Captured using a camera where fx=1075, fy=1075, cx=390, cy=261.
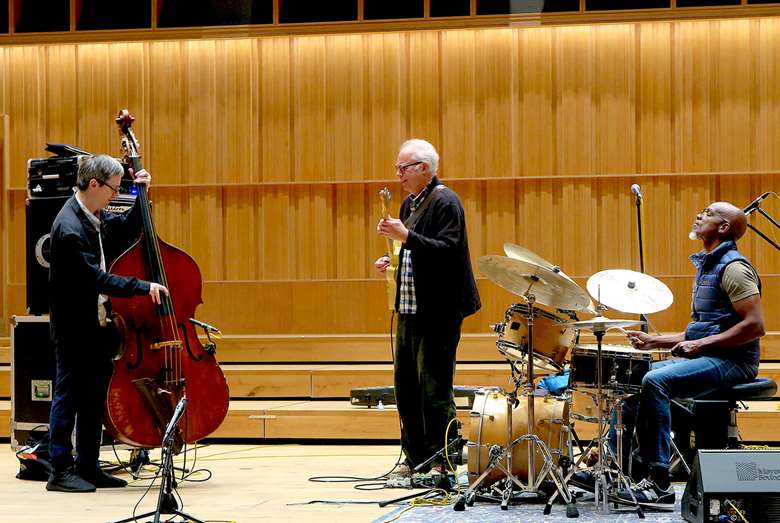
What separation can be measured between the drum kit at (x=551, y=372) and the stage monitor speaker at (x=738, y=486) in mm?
468

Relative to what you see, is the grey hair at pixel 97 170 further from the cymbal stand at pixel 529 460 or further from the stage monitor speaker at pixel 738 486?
the stage monitor speaker at pixel 738 486

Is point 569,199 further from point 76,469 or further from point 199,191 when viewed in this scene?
point 76,469

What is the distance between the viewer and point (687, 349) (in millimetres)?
4297

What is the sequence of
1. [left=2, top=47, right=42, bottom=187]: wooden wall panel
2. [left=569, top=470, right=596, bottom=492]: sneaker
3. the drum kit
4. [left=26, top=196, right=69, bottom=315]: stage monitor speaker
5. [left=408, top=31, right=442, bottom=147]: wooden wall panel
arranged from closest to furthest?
the drum kit < [left=569, top=470, right=596, bottom=492]: sneaker < [left=26, top=196, right=69, bottom=315]: stage monitor speaker < [left=408, top=31, right=442, bottom=147]: wooden wall panel < [left=2, top=47, right=42, bottom=187]: wooden wall panel

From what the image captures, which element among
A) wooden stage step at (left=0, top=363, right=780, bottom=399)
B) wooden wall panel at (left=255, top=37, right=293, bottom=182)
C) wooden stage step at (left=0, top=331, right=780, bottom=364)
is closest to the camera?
wooden stage step at (left=0, top=363, right=780, bottom=399)

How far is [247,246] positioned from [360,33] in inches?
67.0

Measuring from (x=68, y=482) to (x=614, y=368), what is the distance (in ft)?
7.49

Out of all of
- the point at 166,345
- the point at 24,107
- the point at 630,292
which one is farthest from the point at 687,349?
the point at 24,107

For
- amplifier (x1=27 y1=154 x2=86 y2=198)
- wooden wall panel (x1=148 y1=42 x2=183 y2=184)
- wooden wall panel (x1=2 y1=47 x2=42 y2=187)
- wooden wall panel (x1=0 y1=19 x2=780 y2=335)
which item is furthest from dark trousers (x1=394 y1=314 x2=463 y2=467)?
wooden wall panel (x1=2 y1=47 x2=42 y2=187)

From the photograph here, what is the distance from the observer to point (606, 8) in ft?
23.7

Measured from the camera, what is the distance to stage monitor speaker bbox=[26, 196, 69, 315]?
5.09m

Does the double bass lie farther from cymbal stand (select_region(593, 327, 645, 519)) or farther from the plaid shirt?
cymbal stand (select_region(593, 327, 645, 519))

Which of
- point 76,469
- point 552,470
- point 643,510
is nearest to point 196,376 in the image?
point 76,469

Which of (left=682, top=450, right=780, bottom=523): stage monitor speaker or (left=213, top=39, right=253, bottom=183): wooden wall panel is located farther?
(left=213, top=39, right=253, bottom=183): wooden wall panel
